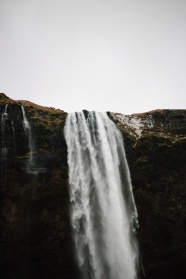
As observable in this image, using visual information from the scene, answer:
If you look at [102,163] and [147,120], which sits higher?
[147,120]

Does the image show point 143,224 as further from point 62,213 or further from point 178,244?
point 62,213

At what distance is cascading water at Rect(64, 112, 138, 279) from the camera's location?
1617cm

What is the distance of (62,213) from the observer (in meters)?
17.2

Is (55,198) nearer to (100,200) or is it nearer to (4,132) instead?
(100,200)

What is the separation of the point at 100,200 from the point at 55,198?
2928mm

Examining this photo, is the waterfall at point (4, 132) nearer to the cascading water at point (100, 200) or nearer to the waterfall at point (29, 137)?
the waterfall at point (29, 137)

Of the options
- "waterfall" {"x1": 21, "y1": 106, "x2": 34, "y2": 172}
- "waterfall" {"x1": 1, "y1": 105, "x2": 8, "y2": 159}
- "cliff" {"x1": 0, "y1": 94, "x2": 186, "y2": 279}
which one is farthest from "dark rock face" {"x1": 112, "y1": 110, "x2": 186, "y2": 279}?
"waterfall" {"x1": 1, "y1": 105, "x2": 8, "y2": 159}

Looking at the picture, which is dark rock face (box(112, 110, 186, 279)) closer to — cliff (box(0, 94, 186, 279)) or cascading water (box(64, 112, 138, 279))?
cliff (box(0, 94, 186, 279))

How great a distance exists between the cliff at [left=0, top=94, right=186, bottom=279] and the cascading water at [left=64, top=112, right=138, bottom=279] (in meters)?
0.62

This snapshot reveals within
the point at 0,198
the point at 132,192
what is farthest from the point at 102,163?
the point at 0,198

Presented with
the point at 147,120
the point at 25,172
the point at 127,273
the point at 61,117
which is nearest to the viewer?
the point at 127,273

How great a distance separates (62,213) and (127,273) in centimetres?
526

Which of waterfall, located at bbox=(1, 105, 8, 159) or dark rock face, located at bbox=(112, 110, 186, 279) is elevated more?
waterfall, located at bbox=(1, 105, 8, 159)

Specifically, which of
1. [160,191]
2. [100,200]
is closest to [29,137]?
[100,200]
